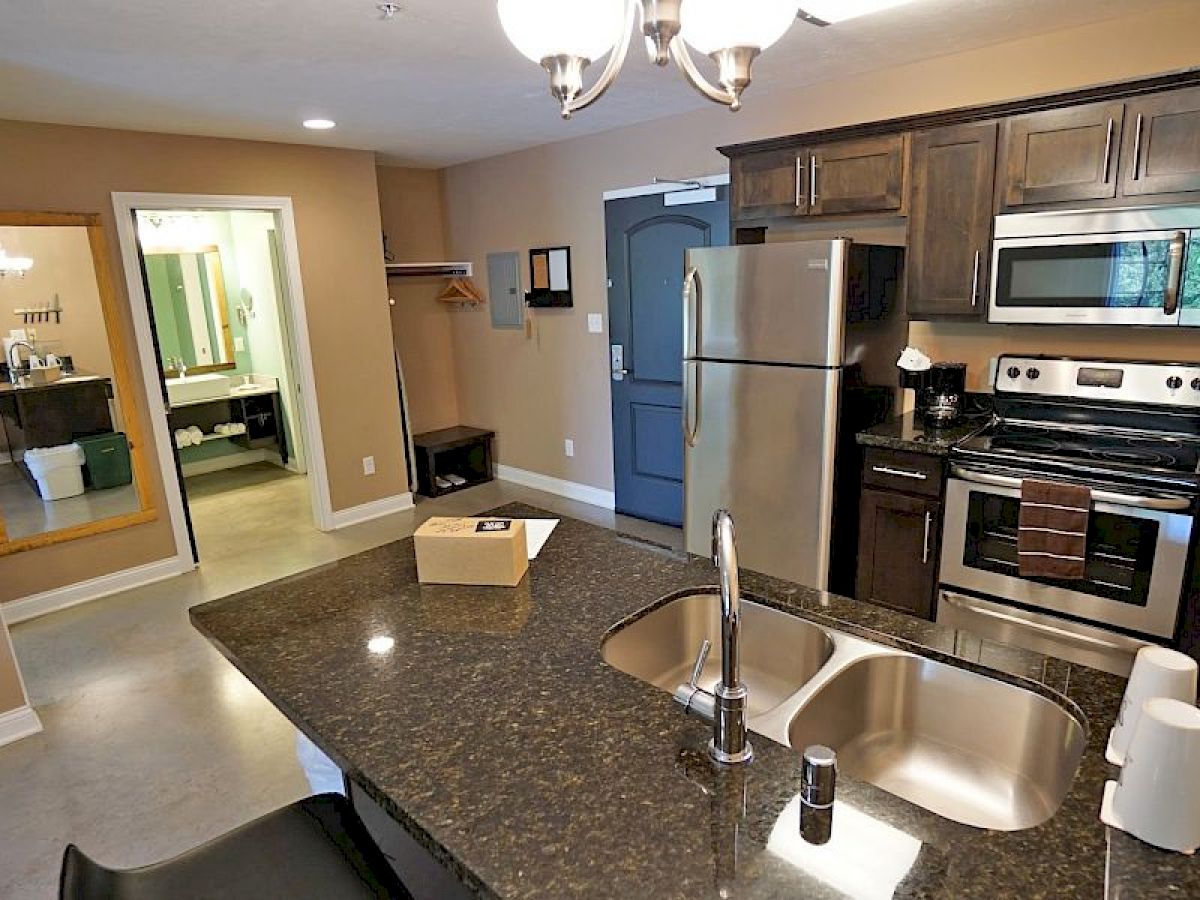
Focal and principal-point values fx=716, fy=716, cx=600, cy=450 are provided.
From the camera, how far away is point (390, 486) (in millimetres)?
5090

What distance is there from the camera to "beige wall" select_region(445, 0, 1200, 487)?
107 inches

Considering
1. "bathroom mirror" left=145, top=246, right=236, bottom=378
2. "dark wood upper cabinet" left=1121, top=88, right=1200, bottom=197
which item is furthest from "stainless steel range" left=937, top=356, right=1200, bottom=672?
"bathroom mirror" left=145, top=246, right=236, bottom=378

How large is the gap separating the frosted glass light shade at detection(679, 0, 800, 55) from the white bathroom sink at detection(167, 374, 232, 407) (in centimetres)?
553

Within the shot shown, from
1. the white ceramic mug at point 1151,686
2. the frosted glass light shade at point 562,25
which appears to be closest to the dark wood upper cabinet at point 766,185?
the frosted glass light shade at point 562,25

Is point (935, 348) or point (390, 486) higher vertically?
point (935, 348)

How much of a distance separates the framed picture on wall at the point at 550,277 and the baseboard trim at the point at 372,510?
168 centimetres

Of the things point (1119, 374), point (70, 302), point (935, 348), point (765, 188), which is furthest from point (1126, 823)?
point (70, 302)

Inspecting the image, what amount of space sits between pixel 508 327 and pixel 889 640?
4382 mm

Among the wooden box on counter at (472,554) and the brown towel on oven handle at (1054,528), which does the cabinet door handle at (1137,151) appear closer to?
the brown towel on oven handle at (1054,528)

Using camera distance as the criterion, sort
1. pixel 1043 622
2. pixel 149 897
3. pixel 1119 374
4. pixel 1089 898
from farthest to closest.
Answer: pixel 1119 374 < pixel 1043 622 < pixel 149 897 < pixel 1089 898

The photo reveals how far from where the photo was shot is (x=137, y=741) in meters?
2.62

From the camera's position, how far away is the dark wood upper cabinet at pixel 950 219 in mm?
2715

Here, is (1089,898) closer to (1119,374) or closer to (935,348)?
(1119,374)

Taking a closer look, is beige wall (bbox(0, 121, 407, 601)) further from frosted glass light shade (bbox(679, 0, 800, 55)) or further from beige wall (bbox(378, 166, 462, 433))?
frosted glass light shade (bbox(679, 0, 800, 55))
